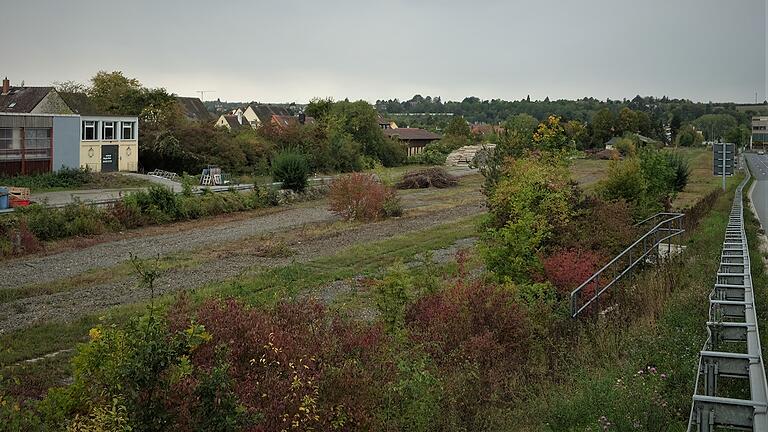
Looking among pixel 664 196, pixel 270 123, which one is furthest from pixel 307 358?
pixel 270 123

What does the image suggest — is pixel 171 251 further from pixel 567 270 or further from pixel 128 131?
pixel 128 131

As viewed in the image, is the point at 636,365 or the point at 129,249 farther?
the point at 129,249

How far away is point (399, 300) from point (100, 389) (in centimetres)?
566

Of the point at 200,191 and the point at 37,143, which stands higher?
the point at 37,143

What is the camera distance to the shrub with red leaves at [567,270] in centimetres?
1474

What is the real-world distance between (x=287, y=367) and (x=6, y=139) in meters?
41.9

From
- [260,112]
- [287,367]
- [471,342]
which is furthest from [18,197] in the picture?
[260,112]

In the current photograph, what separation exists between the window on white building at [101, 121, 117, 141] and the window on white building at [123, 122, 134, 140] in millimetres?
876

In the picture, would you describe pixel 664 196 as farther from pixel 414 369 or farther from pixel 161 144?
pixel 161 144

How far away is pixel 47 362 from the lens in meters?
12.4

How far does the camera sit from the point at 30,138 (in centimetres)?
4419

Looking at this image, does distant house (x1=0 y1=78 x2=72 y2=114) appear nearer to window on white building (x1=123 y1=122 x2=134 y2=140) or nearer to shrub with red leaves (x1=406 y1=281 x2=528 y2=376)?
window on white building (x1=123 y1=122 x2=134 y2=140)

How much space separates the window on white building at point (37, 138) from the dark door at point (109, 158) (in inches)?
186

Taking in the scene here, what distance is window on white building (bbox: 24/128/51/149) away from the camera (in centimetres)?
4397
